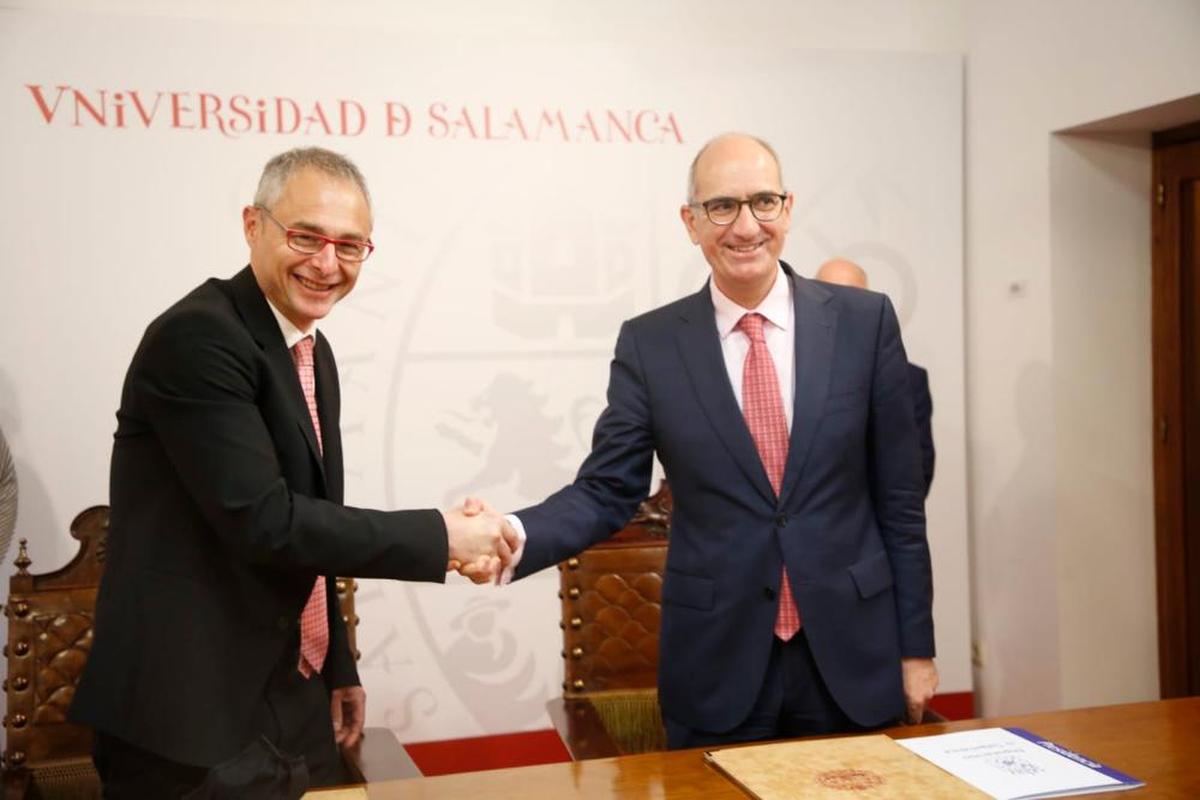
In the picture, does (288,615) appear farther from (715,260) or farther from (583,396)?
(583,396)

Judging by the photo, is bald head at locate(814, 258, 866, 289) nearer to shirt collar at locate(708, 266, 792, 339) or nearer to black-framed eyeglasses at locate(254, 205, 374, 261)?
shirt collar at locate(708, 266, 792, 339)

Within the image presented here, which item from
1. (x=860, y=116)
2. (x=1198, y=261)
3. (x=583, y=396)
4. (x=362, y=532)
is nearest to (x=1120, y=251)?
(x=1198, y=261)

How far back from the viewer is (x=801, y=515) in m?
2.18

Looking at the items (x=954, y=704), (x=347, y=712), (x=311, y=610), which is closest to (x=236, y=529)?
(x=311, y=610)

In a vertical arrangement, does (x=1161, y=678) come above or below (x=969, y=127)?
below

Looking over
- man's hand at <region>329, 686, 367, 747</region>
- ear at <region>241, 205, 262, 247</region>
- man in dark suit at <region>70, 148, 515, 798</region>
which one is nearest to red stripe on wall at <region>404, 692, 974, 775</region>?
man's hand at <region>329, 686, 367, 747</region>

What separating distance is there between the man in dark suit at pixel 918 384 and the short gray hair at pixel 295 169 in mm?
2305

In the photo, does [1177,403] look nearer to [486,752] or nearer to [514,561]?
[486,752]

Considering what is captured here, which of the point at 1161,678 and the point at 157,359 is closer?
the point at 157,359

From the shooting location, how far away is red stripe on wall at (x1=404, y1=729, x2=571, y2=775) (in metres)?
4.02

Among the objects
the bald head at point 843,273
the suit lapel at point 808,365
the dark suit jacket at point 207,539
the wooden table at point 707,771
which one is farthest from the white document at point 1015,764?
the bald head at point 843,273

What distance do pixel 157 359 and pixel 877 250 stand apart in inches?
123

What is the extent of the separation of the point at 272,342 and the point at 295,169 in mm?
301

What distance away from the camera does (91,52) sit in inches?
144
